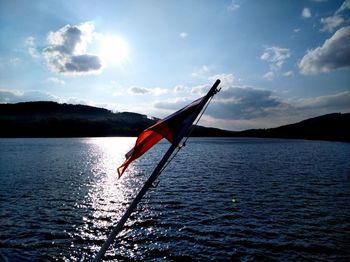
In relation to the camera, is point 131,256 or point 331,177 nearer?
point 131,256

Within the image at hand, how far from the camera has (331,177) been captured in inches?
2274

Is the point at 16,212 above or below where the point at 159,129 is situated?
below

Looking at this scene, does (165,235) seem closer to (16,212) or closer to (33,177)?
(16,212)

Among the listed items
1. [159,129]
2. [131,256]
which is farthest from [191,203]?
[159,129]

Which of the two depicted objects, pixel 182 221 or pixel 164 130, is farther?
pixel 182 221

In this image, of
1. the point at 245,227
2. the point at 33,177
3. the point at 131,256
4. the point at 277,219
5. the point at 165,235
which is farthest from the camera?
the point at 33,177

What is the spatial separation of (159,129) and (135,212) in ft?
83.5

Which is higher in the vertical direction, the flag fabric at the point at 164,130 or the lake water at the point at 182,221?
the flag fabric at the point at 164,130

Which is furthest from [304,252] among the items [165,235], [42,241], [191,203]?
[42,241]

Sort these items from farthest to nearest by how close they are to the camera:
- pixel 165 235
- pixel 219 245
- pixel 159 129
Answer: pixel 165 235 < pixel 219 245 < pixel 159 129

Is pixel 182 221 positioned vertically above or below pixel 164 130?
below

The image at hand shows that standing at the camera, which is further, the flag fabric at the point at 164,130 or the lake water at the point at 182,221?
the lake water at the point at 182,221

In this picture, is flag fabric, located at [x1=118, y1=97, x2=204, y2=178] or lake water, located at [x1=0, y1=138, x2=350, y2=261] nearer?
flag fabric, located at [x1=118, y1=97, x2=204, y2=178]

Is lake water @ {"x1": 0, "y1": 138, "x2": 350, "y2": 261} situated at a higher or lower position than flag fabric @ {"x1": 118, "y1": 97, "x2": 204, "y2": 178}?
lower
